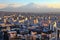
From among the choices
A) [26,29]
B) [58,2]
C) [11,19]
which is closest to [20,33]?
[26,29]

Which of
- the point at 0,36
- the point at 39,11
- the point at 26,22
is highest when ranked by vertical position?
the point at 39,11

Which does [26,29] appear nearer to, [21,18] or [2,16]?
[21,18]

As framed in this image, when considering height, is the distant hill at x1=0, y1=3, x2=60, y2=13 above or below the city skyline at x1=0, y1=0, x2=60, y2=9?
below

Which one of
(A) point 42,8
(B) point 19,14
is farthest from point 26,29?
(A) point 42,8

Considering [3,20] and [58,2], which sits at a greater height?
[58,2]

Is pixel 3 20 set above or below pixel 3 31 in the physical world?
above

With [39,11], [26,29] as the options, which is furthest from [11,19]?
[39,11]

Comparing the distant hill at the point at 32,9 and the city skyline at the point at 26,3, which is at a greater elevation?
the city skyline at the point at 26,3

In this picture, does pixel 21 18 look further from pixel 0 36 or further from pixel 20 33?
pixel 0 36

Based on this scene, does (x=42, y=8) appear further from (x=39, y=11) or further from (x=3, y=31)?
(x=3, y=31)
